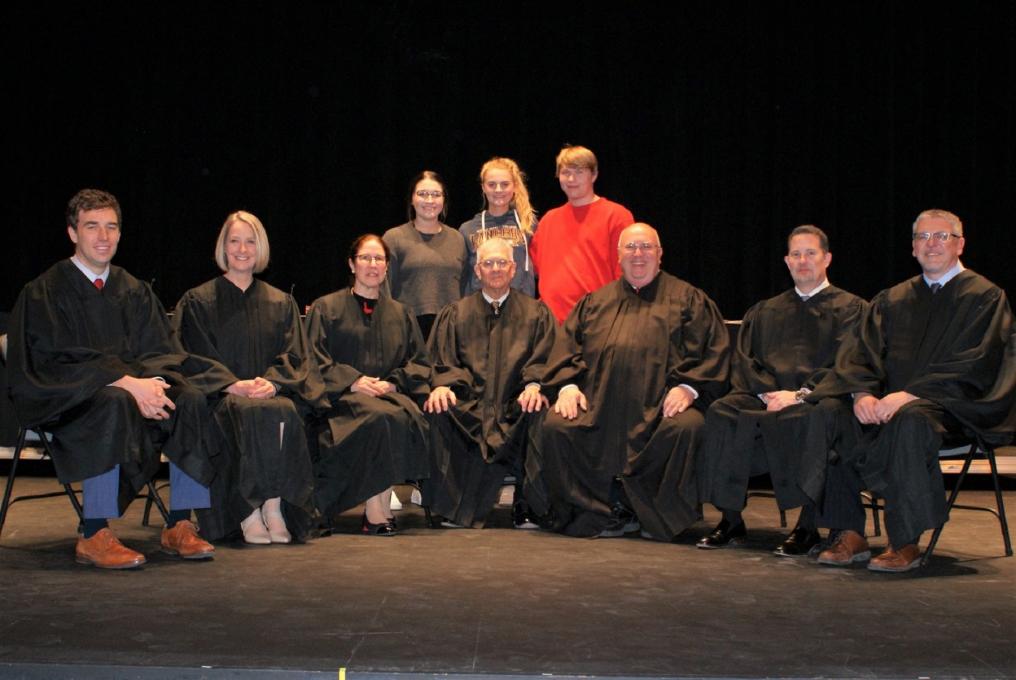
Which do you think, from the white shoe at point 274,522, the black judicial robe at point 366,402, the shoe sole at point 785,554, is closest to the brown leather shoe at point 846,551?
the shoe sole at point 785,554

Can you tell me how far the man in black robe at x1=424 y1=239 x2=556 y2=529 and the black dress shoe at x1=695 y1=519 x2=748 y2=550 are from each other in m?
0.89

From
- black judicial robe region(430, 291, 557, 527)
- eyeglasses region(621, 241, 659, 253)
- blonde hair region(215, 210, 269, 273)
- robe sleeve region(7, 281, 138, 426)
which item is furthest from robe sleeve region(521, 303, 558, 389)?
robe sleeve region(7, 281, 138, 426)

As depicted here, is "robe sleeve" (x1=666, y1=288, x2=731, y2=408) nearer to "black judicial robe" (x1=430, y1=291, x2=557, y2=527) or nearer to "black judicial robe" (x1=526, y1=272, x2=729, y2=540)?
"black judicial robe" (x1=526, y1=272, x2=729, y2=540)

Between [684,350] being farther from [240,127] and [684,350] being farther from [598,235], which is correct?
[240,127]

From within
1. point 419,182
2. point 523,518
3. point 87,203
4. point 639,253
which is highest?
point 419,182

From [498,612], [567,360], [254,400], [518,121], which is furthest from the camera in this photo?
[518,121]

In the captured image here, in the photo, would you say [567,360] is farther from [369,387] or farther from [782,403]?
[782,403]

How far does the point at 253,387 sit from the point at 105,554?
999 mm

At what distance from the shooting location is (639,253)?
5297mm

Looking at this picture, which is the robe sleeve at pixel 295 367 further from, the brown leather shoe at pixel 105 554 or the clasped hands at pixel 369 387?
the brown leather shoe at pixel 105 554

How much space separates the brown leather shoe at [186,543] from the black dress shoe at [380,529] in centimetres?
80

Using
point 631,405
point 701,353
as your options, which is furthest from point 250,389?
point 701,353

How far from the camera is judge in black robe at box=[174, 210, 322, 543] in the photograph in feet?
15.5

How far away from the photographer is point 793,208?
22.7 ft
